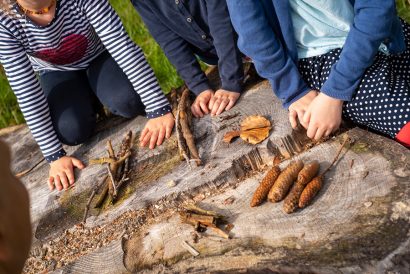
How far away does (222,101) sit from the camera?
2762mm

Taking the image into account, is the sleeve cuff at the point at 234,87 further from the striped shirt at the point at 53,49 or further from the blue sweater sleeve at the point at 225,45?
the striped shirt at the point at 53,49

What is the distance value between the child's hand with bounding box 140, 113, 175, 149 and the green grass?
1117 millimetres

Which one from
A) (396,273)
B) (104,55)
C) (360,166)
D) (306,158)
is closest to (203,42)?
(104,55)

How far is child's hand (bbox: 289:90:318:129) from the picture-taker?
242 cm

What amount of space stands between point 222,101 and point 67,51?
1.02 metres

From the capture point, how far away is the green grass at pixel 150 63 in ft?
13.0

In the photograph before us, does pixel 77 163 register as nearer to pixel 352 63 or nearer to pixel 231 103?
pixel 231 103

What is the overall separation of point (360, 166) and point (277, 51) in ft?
2.27

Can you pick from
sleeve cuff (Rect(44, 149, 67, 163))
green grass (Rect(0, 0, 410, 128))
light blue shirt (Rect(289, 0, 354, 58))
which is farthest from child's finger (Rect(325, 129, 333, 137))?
green grass (Rect(0, 0, 410, 128))

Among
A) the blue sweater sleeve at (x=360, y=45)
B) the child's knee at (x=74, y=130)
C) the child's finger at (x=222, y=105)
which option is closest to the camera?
the blue sweater sleeve at (x=360, y=45)

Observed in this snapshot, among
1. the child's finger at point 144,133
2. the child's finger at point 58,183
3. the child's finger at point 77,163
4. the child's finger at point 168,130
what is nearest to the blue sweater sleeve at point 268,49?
the child's finger at point 168,130

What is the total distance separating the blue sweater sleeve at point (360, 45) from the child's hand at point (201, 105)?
61 centimetres

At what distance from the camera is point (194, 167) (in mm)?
2447

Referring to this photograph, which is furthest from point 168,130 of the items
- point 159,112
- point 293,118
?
point 293,118
